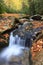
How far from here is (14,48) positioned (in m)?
11.6

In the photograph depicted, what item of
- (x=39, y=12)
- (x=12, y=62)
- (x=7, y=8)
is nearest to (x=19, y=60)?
(x=12, y=62)

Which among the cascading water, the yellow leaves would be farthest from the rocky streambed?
the yellow leaves

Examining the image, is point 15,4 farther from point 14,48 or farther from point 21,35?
point 14,48

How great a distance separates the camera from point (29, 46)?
37.6 feet

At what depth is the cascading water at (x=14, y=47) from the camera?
10.6m

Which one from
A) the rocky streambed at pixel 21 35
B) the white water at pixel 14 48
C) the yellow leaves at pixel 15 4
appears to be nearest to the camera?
the rocky streambed at pixel 21 35

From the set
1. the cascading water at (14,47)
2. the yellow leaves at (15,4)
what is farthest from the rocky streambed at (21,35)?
the yellow leaves at (15,4)

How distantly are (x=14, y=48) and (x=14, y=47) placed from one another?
126 mm

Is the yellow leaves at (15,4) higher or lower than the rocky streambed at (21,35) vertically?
lower

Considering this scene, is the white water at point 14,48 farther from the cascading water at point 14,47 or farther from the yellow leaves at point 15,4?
the yellow leaves at point 15,4

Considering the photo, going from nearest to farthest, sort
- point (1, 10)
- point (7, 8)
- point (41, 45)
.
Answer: point (41, 45) → point (1, 10) → point (7, 8)

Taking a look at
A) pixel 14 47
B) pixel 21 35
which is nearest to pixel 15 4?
pixel 21 35

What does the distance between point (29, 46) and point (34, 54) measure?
5.92 feet

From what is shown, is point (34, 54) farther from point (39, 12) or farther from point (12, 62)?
point (39, 12)
